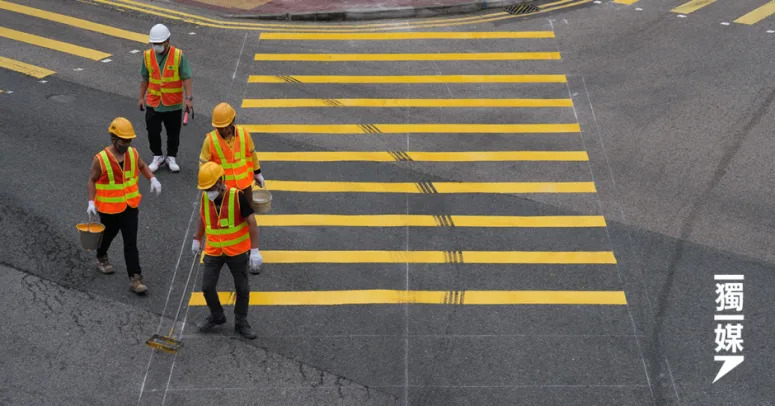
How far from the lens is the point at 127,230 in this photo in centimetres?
952

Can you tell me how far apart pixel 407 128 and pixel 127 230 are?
5.48 metres

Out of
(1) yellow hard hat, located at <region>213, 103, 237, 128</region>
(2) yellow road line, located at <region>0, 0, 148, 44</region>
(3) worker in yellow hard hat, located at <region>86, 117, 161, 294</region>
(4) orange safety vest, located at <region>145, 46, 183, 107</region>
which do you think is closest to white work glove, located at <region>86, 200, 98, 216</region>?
(3) worker in yellow hard hat, located at <region>86, 117, 161, 294</region>

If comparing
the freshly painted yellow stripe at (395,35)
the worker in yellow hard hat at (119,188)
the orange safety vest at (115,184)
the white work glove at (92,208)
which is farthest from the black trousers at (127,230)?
the freshly painted yellow stripe at (395,35)

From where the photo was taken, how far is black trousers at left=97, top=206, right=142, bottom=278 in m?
9.52

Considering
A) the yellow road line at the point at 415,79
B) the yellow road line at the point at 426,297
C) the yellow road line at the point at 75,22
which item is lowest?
the yellow road line at the point at 426,297

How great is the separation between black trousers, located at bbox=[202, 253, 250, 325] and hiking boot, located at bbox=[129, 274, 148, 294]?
43.2 inches

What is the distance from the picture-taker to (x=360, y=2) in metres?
19.3

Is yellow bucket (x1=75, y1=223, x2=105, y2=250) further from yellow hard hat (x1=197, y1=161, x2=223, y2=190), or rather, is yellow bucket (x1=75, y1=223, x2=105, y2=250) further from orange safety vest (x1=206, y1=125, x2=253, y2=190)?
yellow hard hat (x1=197, y1=161, x2=223, y2=190)

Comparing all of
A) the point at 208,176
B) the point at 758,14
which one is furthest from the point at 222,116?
the point at 758,14

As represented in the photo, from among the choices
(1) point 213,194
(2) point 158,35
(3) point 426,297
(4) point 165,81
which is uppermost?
(2) point 158,35

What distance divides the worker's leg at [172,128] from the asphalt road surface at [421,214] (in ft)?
1.30

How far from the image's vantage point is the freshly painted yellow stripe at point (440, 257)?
10523 millimetres

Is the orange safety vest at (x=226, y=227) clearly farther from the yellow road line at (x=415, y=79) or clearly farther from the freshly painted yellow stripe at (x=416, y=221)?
the yellow road line at (x=415, y=79)

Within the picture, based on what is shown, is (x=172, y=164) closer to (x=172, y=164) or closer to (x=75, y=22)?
(x=172, y=164)
